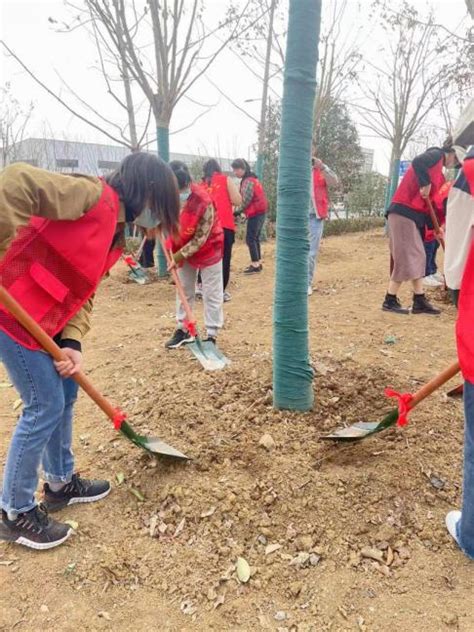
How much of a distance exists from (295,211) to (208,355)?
1636mm

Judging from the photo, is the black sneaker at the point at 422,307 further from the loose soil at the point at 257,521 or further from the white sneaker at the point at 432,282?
the loose soil at the point at 257,521

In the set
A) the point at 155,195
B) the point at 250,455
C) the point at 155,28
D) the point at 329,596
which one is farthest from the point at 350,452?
the point at 155,28

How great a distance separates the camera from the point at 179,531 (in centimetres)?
201

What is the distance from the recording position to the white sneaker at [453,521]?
1.90 metres

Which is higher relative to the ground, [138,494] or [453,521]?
[453,521]

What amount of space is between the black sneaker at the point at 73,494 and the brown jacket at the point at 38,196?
118cm

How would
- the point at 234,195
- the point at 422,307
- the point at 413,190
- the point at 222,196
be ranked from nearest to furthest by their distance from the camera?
the point at 413,190 < the point at 234,195 < the point at 422,307 < the point at 222,196

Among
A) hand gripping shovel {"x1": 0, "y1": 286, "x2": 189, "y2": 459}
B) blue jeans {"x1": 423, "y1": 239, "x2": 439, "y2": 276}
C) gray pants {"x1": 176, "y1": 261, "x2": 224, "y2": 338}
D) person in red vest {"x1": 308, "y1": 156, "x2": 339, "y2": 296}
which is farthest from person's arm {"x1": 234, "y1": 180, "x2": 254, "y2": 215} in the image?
hand gripping shovel {"x1": 0, "y1": 286, "x2": 189, "y2": 459}

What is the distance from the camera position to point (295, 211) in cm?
238

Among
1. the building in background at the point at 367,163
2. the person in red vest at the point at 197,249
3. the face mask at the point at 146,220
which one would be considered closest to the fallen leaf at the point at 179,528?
the face mask at the point at 146,220

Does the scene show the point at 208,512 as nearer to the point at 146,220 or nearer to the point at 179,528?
the point at 179,528

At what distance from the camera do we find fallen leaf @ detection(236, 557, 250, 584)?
178 cm

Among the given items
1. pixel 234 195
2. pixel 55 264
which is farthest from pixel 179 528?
pixel 234 195

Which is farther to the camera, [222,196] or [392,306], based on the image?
[222,196]
